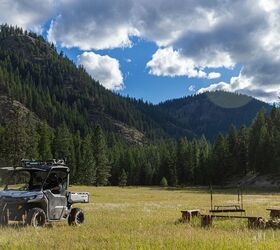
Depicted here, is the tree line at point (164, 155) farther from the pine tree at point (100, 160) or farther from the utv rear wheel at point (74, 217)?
the utv rear wheel at point (74, 217)

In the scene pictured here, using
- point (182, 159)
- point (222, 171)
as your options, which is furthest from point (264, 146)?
point (182, 159)

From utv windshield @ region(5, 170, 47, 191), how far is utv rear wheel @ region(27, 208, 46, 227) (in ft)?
6.31

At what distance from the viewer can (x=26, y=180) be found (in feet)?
69.3

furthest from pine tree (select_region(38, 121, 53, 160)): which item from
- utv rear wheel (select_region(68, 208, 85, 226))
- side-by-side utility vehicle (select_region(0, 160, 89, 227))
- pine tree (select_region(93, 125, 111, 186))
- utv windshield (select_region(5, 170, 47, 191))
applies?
utv rear wheel (select_region(68, 208, 85, 226))

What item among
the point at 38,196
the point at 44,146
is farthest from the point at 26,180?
the point at 44,146

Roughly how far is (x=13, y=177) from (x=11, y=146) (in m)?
83.9

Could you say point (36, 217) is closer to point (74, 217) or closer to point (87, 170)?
point (74, 217)

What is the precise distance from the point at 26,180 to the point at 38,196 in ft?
6.93

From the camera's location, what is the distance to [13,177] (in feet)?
68.8

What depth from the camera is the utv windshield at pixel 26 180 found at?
20709 mm

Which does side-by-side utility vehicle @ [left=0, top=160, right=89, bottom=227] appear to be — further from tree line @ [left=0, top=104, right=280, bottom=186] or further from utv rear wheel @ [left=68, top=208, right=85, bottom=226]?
tree line @ [left=0, top=104, right=280, bottom=186]

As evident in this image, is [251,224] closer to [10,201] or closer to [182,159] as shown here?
[10,201]

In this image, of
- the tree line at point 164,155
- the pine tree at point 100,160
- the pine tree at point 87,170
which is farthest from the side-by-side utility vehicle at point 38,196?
the pine tree at point 100,160

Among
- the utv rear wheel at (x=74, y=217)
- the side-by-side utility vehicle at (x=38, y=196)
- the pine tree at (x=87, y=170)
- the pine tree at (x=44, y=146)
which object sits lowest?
the utv rear wheel at (x=74, y=217)
